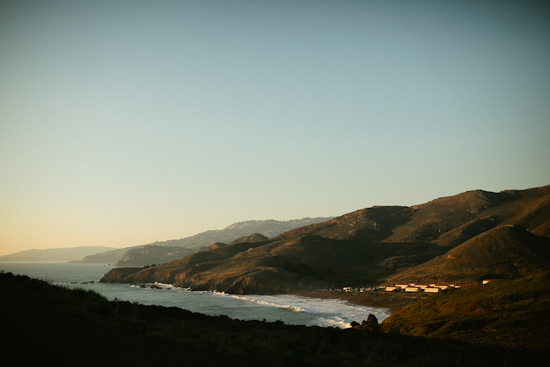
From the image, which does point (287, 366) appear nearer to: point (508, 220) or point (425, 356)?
point (425, 356)

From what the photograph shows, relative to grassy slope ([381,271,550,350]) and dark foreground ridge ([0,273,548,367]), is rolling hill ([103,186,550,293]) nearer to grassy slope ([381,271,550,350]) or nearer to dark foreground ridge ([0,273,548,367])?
grassy slope ([381,271,550,350])

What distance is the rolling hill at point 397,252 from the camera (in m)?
A: 98.8

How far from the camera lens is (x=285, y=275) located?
4560 inches

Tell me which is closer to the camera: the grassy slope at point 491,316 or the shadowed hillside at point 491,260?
the grassy slope at point 491,316

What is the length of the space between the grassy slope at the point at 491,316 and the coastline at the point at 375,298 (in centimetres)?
3364

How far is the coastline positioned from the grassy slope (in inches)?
1324

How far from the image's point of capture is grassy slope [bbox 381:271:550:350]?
1936 centimetres

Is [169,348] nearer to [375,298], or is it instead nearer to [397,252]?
[375,298]

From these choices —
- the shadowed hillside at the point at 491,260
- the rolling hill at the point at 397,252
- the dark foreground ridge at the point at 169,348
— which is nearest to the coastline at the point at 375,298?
the rolling hill at the point at 397,252

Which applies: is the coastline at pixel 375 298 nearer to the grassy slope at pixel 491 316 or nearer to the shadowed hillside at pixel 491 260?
the shadowed hillside at pixel 491 260

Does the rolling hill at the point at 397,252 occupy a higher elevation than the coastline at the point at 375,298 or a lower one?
higher

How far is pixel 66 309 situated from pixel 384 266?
121 m

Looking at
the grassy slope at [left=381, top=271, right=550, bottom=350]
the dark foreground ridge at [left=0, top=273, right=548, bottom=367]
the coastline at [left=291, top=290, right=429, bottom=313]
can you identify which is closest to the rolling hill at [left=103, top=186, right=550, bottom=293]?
the coastline at [left=291, top=290, right=429, bottom=313]

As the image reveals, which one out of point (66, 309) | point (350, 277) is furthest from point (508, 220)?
point (66, 309)
